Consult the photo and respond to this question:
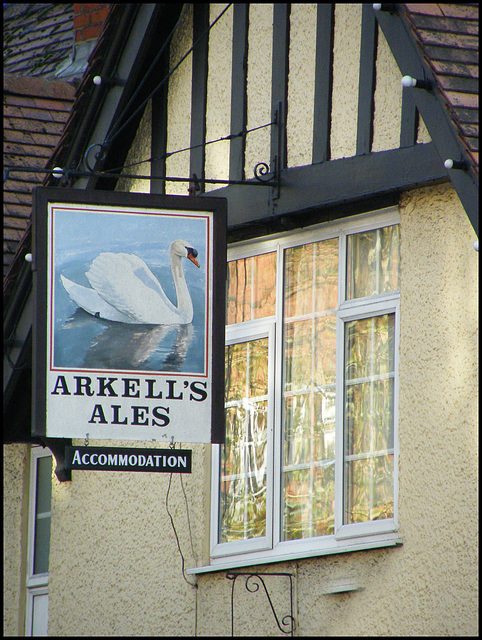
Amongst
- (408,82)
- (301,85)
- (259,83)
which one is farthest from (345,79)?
(408,82)

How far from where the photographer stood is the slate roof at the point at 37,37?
12.3 metres

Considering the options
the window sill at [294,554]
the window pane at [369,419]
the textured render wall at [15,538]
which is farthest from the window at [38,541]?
the window pane at [369,419]

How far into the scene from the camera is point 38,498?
9867 millimetres

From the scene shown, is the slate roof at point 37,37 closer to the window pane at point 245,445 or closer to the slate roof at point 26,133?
the slate roof at point 26,133

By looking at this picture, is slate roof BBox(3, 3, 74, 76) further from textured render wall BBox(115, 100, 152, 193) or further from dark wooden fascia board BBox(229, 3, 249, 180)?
dark wooden fascia board BBox(229, 3, 249, 180)

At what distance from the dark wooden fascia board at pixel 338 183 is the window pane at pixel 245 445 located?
36.3 inches

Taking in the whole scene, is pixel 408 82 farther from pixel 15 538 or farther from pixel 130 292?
pixel 15 538

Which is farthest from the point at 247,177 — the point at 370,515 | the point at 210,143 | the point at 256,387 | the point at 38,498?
the point at 38,498

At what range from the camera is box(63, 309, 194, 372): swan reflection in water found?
6902 millimetres

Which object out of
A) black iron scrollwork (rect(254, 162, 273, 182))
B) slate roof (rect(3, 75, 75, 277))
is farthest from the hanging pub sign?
slate roof (rect(3, 75, 75, 277))

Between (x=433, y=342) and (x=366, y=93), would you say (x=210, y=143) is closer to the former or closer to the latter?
(x=366, y=93)

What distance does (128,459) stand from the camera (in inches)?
267

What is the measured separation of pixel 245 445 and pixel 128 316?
1.37 metres

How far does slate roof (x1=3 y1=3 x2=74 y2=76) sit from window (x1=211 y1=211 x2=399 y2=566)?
17.1 feet
